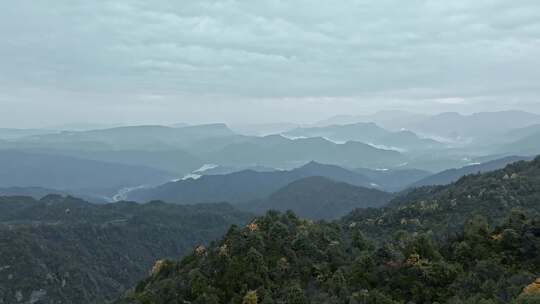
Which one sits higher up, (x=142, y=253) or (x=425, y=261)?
(x=425, y=261)

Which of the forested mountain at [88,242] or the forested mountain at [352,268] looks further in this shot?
the forested mountain at [88,242]

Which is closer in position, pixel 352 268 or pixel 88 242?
pixel 352 268

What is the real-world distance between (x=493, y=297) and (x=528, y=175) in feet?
186

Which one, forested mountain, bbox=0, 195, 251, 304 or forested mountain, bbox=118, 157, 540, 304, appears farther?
forested mountain, bbox=0, 195, 251, 304

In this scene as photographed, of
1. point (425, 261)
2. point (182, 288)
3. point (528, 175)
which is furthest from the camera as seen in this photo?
point (528, 175)

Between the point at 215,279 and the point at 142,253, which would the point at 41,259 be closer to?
the point at 142,253

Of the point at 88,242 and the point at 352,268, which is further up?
the point at 352,268

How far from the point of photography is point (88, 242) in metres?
132

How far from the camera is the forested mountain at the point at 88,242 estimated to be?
101 metres

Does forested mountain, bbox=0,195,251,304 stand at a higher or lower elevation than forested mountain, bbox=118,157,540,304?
lower

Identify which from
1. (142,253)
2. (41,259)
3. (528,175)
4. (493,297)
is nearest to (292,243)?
(493,297)

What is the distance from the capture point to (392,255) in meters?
35.7

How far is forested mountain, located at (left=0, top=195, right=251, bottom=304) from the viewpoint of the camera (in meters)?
101

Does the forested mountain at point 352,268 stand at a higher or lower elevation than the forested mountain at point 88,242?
higher
